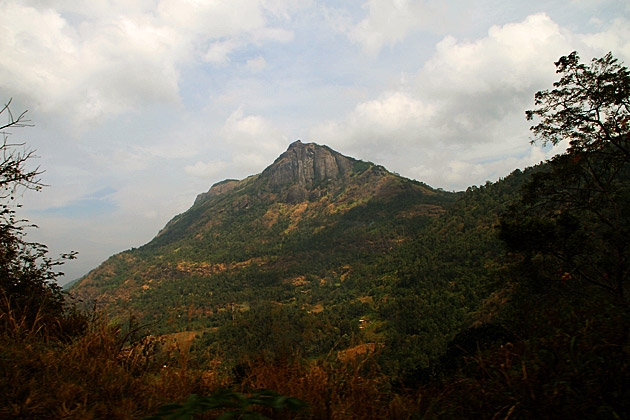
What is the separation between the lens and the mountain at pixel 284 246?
99.6 metres

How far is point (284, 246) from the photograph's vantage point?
461ft

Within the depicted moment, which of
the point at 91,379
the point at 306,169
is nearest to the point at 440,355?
the point at 91,379

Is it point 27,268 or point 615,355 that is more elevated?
point 27,268

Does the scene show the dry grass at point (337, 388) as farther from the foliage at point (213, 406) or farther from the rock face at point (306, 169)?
the rock face at point (306, 169)

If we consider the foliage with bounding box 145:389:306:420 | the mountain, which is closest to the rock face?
the mountain

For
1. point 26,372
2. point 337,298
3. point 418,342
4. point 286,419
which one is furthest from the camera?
point 337,298

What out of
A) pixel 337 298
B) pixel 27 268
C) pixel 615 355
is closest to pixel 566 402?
pixel 615 355

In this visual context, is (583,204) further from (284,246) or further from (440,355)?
(284,246)

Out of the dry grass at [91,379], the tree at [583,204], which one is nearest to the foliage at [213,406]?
the dry grass at [91,379]

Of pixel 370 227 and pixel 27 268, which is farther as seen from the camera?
pixel 370 227

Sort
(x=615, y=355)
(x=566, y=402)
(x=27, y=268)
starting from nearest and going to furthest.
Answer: (x=566, y=402), (x=615, y=355), (x=27, y=268)

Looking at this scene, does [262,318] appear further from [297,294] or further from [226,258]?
[226,258]

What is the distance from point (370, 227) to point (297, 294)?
53.8m

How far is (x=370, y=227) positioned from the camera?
449 ft
